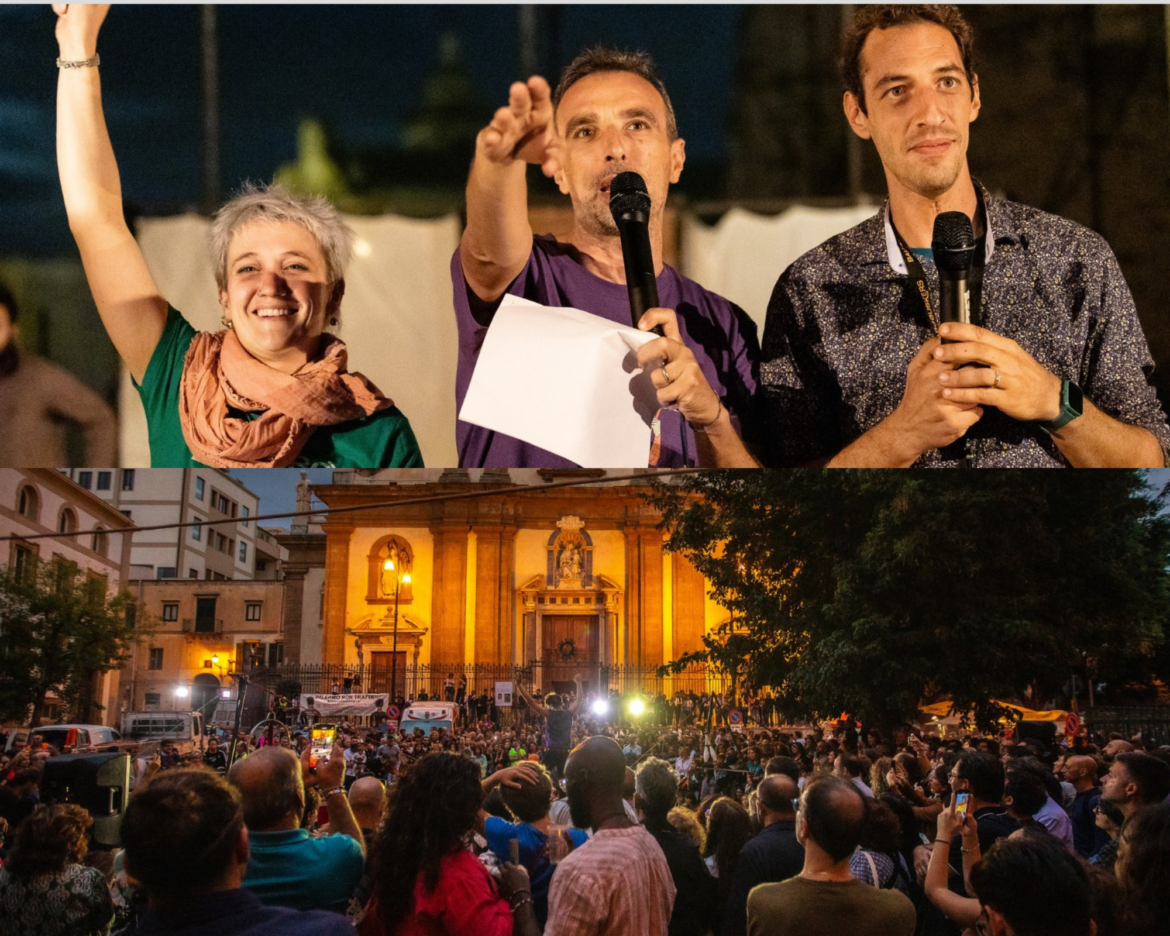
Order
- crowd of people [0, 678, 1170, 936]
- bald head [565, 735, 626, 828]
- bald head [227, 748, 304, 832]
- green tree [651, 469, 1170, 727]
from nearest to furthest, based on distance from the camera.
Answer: crowd of people [0, 678, 1170, 936]
bald head [227, 748, 304, 832]
bald head [565, 735, 626, 828]
green tree [651, 469, 1170, 727]

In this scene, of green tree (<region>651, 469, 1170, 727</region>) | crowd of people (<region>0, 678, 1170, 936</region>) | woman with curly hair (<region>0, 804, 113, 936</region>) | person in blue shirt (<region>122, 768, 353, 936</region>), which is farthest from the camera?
green tree (<region>651, 469, 1170, 727</region>)

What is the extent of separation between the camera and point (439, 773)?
13.3ft

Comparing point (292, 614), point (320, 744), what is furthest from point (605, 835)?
point (292, 614)

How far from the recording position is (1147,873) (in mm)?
3383

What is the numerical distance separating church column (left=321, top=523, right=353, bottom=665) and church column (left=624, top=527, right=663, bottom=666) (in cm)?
126

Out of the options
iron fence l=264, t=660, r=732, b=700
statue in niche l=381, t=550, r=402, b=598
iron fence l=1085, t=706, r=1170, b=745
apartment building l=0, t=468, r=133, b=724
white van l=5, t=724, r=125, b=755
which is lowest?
white van l=5, t=724, r=125, b=755

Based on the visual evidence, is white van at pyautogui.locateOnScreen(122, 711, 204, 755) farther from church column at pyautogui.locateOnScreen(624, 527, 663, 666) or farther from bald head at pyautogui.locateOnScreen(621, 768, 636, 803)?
church column at pyautogui.locateOnScreen(624, 527, 663, 666)

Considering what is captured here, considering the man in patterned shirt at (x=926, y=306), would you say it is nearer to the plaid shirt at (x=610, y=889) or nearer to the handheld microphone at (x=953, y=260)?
the handheld microphone at (x=953, y=260)

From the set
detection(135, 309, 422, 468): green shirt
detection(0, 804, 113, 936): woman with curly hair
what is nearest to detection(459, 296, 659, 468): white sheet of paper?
detection(135, 309, 422, 468): green shirt

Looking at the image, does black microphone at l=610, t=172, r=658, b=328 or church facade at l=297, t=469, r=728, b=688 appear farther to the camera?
church facade at l=297, t=469, r=728, b=688

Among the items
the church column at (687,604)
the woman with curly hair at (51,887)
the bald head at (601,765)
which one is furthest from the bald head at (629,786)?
the woman with curly hair at (51,887)

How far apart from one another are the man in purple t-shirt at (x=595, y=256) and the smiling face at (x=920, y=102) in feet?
2.77

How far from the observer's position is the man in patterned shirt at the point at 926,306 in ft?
15.3

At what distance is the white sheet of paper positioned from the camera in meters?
4.57
